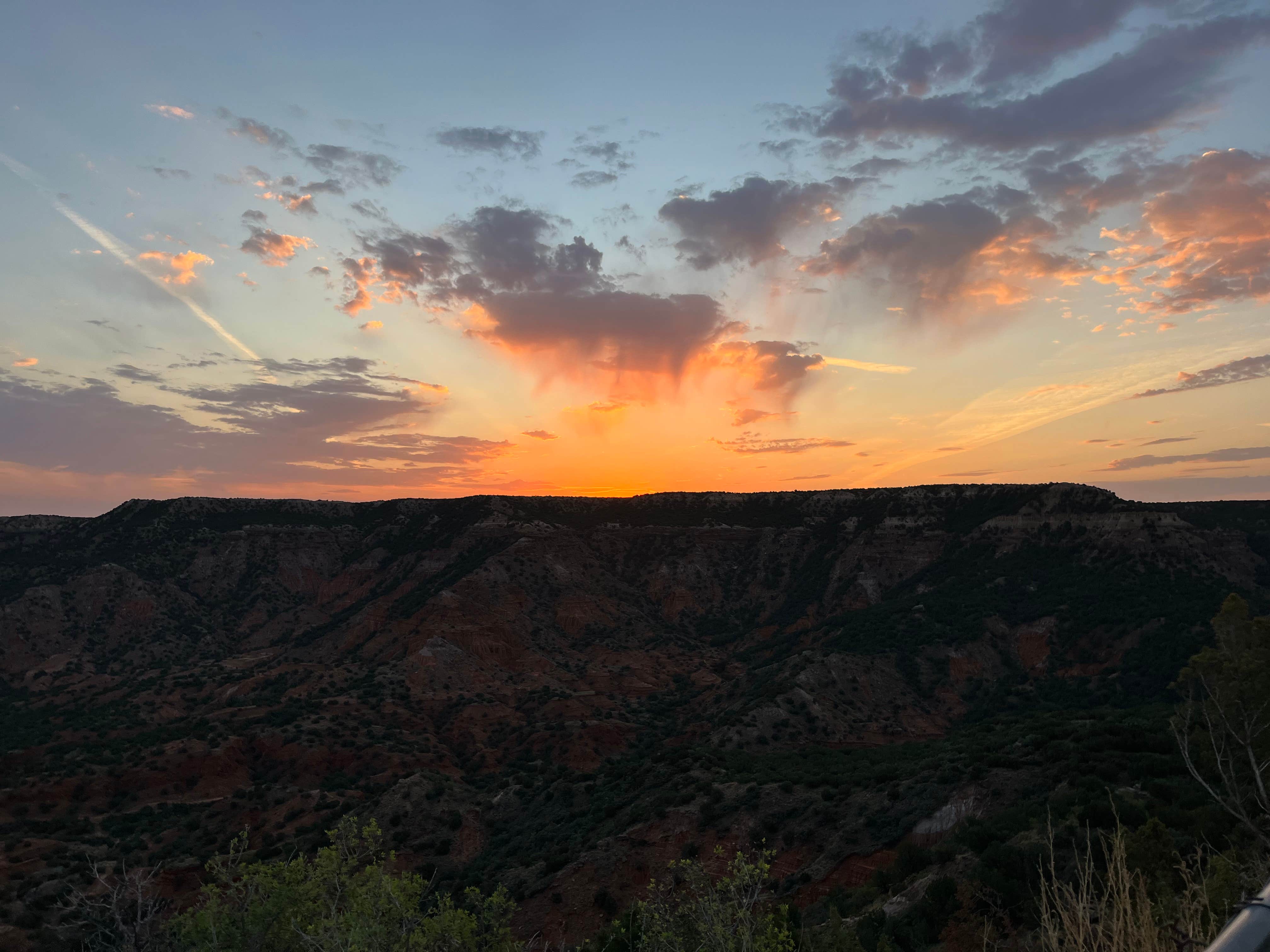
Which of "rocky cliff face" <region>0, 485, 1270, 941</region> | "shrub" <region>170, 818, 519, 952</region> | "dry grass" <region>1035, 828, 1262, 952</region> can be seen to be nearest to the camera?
"dry grass" <region>1035, 828, 1262, 952</region>

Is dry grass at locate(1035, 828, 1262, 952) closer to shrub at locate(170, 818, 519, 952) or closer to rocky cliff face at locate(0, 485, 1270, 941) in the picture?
shrub at locate(170, 818, 519, 952)

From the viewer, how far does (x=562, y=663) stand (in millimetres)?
96625

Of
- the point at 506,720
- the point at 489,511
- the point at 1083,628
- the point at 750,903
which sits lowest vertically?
the point at 506,720

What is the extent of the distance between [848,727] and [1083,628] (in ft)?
102

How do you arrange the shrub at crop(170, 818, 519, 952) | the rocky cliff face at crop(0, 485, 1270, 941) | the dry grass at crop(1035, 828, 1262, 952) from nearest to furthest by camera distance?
1. the dry grass at crop(1035, 828, 1262, 952)
2. the shrub at crop(170, 818, 519, 952)
3. the rocky cliff face at crop(0, 485, 1270, 941)

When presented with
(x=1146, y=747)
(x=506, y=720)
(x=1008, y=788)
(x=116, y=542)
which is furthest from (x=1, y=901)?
(x=116, y=542)

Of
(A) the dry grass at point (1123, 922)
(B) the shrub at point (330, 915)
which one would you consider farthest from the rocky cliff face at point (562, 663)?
(A) the dry grass at point (1123, 922)

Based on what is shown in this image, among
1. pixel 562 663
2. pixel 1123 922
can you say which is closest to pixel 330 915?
pixel 1123 922

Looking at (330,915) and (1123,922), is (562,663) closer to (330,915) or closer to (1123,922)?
(330,915)

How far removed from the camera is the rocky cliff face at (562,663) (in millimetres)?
44188

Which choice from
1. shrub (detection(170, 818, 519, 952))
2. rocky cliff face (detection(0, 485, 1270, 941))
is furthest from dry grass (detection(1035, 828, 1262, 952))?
rocky cliff face (detection(0, 485, 1270, 941))

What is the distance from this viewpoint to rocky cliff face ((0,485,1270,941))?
44.2m

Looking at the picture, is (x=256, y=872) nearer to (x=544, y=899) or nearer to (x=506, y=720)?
(x=544, y=899)

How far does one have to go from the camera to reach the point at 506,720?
76.1m
